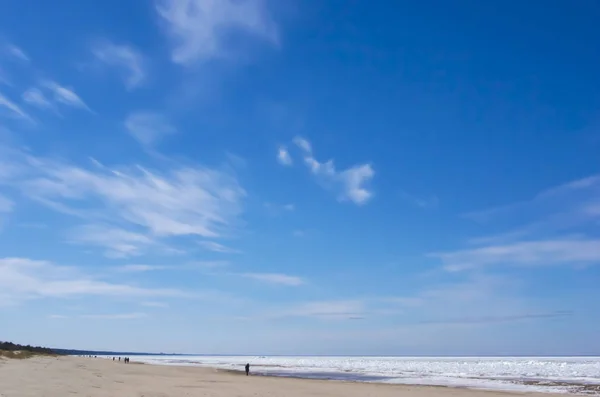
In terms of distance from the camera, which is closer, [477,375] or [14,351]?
[477,375]

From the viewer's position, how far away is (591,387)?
126ft

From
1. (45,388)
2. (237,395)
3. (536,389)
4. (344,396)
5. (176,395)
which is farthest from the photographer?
(536,389)

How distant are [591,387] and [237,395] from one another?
30.1m

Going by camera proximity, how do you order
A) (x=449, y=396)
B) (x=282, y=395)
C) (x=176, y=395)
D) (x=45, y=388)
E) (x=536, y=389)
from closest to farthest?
(x=45, y=388) → (x=176, y=395) → (x=282, y=395) → (x=449, y=396) → (x=536, y=389)

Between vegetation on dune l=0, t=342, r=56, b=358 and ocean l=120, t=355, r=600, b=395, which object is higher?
vegetation on dune l=0, t=342, r=56, b=358

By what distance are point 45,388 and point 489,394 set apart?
25507 millimetres

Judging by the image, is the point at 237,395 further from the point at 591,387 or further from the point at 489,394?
the point at 591,387

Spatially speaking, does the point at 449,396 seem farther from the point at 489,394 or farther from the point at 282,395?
the point at 282,395

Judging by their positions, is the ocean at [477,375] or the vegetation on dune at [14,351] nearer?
the ocean at [477,375]

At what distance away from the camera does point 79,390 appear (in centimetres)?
1950

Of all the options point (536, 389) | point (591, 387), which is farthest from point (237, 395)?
point (591, 387)

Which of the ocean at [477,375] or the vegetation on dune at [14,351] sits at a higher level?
the vegetation on dune at [14,351]

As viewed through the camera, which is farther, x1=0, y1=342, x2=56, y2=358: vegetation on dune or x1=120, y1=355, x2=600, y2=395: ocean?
x1=0, y1=342, x2=56, y2=358: vegetation on dune

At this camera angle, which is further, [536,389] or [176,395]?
[536,389]
